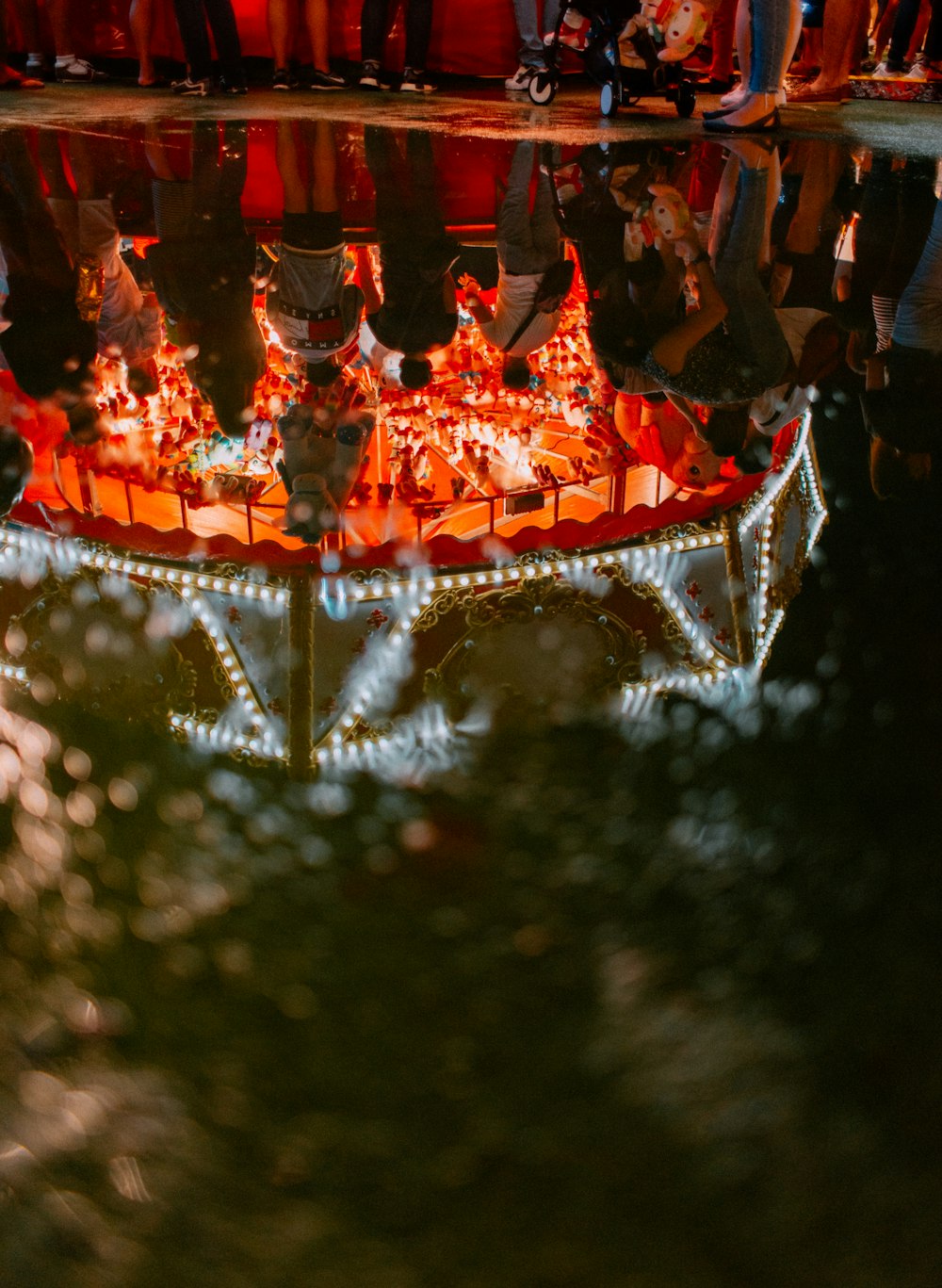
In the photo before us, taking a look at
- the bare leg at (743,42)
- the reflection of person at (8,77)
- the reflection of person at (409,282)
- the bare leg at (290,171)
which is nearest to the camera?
the reflection of person at (409,282)

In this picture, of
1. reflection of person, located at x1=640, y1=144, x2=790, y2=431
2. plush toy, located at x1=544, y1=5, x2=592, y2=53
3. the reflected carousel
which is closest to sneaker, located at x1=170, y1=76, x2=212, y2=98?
plush toy, located at x1=544, y1=5, x2=592, y2=53

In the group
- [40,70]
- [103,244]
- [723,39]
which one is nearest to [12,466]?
[103,244]

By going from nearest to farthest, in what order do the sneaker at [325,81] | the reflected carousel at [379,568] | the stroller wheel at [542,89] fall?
the reflected carousel at [379,568] < the stroller wheel at [542,89] < the sneaker at [325,81]

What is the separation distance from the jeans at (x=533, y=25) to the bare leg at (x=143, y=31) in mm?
1393

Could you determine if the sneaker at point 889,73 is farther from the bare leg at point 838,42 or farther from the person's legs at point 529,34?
the person's legs at point 529,34

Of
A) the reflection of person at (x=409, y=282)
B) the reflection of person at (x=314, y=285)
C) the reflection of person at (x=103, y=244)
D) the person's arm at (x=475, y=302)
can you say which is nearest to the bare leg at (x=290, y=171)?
the reflection of person at (x=314, y=285)

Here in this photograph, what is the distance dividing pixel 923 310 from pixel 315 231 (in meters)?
1.02

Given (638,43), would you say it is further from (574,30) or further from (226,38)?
(226,38)

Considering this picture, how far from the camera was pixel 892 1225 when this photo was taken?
448 mm

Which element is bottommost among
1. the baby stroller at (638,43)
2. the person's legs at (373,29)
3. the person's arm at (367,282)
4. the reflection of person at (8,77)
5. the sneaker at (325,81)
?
the sneaker at (325,81)

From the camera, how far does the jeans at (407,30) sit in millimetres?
4609

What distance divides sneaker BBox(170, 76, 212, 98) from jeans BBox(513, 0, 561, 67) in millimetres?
1195

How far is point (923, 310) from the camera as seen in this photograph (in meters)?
1.71

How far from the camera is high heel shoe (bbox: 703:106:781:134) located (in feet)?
11.9
